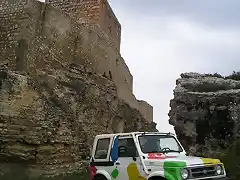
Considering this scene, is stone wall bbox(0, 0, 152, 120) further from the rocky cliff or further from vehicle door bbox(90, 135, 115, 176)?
the rocky cliff

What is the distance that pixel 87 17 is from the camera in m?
21.1

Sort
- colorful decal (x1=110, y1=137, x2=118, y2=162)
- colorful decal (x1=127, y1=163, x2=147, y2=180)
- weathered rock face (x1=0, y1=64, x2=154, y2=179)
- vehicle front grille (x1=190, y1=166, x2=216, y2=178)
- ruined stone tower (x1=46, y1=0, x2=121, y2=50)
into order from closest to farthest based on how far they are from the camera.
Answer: vehicle front grille (x1=190, y1=166, x2=216, y2=178) → colorful decal (x1=127, y1=163, x2=147, y2=180) → colorful decal (x1=110, y1=137, x2=118, y2=162) → weathered rock face (x1=0, y1=64, x2=154, y2=179) → ruined stone tower (x1=46, y1=0, x2=121, y2=50)

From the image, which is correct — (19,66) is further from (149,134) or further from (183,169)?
(183,169)

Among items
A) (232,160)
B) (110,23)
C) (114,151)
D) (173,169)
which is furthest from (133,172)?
(110,23)

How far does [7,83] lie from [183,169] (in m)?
9.45

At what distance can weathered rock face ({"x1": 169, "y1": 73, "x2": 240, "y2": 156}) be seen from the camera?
946cm

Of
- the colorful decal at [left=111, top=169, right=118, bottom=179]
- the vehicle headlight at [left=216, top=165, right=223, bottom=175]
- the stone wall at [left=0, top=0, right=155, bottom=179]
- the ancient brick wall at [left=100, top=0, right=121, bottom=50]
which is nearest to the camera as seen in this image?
the vehicle headlight at [left=216, top=165, right=223, bottom=175]

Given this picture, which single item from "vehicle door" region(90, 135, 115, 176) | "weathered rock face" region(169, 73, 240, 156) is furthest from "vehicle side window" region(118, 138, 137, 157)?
"weathered rock face" region(169, 73, 240, 156)

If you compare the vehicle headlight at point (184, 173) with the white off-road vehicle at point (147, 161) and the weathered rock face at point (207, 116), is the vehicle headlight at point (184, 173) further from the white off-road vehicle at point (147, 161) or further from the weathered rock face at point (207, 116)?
the weathered rock face at point (207, 116)

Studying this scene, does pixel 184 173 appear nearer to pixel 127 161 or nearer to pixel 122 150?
pixel 127 161

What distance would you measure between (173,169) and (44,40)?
11747 mm

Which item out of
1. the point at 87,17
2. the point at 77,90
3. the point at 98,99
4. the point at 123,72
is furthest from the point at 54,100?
the point at 123,72

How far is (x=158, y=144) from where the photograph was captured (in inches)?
307

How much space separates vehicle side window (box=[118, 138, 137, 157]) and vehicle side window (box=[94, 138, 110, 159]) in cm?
48
